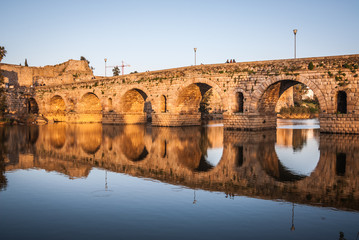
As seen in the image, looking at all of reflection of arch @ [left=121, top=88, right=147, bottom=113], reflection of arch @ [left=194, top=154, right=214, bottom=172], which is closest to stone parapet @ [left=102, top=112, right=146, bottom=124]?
reflection of arch @ [left=121, top=88, right=147, bottom=113]

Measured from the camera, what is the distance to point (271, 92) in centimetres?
2266

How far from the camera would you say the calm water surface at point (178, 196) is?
4.59 m

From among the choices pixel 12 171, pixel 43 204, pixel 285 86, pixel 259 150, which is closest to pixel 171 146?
pixel 259 150

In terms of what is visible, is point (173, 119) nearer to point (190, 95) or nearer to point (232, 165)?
point (190, 95)

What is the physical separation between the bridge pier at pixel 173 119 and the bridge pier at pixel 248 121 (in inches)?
211

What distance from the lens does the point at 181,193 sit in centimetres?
658

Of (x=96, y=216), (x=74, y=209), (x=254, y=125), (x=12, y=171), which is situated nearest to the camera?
(x=96, y=216)

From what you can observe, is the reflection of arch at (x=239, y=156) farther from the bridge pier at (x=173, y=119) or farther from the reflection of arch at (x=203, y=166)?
the bridge pier at (x=173, y=119)

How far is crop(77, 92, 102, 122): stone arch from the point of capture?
36531 millimetres

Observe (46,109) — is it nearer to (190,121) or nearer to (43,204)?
(190,121)

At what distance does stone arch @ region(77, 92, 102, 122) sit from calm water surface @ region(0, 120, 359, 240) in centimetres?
2534

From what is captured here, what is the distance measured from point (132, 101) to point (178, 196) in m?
27.2

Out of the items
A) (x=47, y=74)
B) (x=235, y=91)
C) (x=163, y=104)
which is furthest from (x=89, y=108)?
(x=235, y=91)

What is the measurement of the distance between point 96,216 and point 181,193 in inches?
78.4
